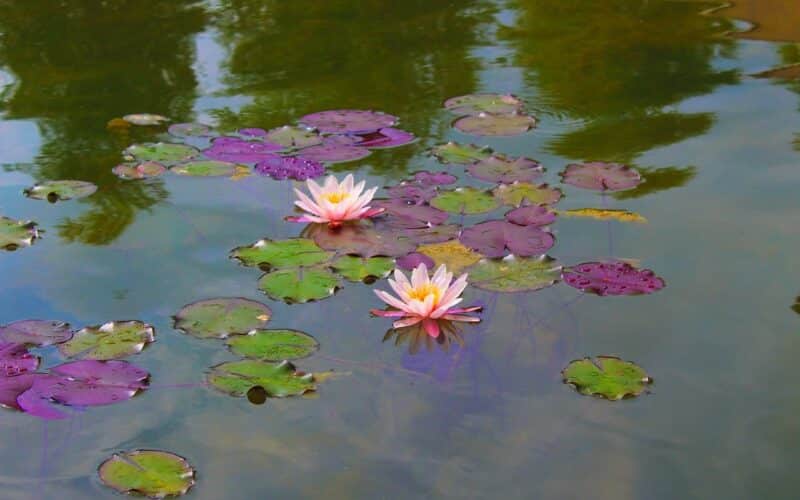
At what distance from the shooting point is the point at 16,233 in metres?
1.81

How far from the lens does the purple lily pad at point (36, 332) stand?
1.48 meters

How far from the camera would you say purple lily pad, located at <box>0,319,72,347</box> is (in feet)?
4.85

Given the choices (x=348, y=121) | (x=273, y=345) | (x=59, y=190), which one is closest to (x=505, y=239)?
(x=273, y=345)

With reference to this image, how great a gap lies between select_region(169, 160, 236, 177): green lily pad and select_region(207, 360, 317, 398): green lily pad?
0.70 metres

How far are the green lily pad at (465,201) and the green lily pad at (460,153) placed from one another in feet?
0.55

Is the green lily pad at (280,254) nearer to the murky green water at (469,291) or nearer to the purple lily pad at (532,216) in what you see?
the murky green water at (469,291)

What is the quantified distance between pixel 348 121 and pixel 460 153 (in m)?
0.31

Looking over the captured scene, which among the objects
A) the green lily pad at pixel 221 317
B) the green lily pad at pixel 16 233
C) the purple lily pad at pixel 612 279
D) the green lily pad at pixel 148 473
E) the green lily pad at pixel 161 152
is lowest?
the purple lily pad at pixel 612 279

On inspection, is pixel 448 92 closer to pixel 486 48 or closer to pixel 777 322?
pixel 486 48

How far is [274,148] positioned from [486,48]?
2.81 ft

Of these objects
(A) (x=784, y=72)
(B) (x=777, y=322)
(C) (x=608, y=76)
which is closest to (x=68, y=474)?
(B) (x=777, y=322)

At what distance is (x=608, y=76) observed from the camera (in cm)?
250

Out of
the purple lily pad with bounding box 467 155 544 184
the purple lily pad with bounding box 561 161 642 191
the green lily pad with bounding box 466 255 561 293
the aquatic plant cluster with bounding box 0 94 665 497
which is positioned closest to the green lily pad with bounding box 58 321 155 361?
the aquatic plant cluster with bounding box 0 94 665 497

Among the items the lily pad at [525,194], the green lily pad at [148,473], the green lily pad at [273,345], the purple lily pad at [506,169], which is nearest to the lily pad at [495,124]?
the purple lily pad at [506,169]
